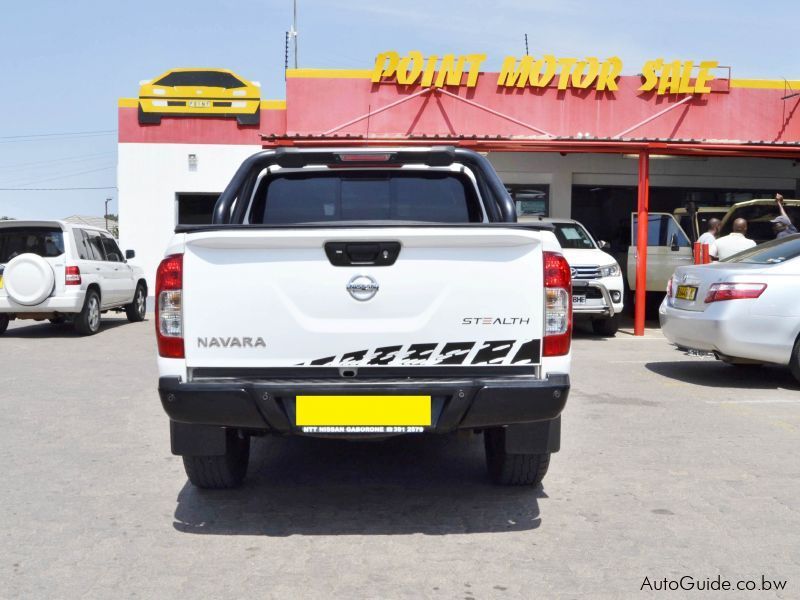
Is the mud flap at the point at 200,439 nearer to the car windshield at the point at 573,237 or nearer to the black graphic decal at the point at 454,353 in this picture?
the black graphic decal at the point at 454,353

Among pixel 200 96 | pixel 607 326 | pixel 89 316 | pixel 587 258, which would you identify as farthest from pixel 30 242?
pixel 200 96

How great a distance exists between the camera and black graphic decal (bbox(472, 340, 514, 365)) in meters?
3.96

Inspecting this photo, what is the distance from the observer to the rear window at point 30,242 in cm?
1285

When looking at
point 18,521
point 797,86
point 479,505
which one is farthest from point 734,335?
point 797,86

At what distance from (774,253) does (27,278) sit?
31.7ft

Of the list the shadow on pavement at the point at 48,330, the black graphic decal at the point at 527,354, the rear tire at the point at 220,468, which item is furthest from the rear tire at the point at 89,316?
the black graphic decal at the point at 527,354

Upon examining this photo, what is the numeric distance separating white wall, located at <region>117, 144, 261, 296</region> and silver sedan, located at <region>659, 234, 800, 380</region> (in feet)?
47.8

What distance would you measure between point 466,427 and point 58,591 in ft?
5.99

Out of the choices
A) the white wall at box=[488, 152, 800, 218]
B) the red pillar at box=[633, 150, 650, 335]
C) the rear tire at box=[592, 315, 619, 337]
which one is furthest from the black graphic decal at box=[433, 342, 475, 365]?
the white wall at box=[488, 152, 800, 218]

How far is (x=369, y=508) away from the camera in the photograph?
455 centimetres

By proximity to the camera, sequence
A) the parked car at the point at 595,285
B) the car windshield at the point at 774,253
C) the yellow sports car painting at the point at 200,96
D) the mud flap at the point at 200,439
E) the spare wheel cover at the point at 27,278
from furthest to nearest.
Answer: the yellow sports car painting at the point at 200,96 → the parked car at the point at 595,285 → the spare wheel cover at the point at 27,278 → the car windshield at the point at 774,253 → the mud flap at the point at 200,439

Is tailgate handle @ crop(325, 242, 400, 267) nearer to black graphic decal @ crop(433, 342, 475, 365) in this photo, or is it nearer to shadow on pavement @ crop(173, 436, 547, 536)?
black graphic decal @ crop(433, 342, 475, 365)

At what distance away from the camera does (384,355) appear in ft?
13.0

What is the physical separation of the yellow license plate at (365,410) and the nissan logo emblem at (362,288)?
1.49ft
